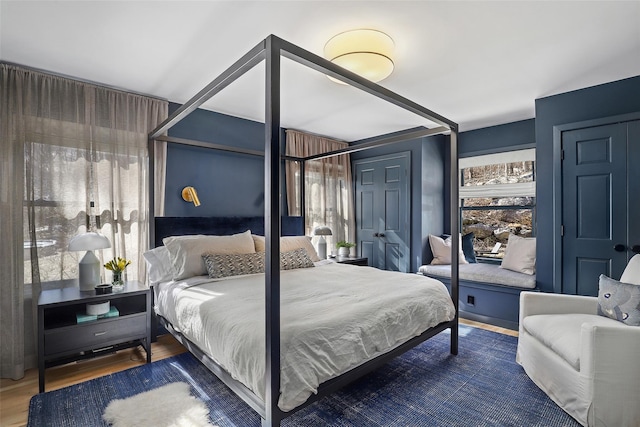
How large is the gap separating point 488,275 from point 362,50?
9.84 feet

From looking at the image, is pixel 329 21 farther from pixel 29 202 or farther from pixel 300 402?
pixel 29 202

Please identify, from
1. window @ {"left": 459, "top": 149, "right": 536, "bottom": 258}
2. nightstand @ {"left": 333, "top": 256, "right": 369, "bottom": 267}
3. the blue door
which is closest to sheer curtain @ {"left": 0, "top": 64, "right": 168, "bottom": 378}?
nightstand @ {"left": 333, "top": 256, "right": 369, "bottom": 267}

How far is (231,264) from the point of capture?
2.91m

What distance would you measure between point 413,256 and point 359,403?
3.01 meters

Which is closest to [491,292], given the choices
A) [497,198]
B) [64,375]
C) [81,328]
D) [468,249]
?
[468,249]

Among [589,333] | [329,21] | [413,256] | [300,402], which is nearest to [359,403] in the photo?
[300,402]

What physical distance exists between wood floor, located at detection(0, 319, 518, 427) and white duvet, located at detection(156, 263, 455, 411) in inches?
16.9

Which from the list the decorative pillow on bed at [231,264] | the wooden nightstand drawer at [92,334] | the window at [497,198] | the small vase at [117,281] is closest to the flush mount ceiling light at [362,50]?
the decorative pillow on bed at [231,264]

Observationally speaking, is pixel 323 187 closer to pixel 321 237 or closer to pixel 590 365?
pixel 321 237

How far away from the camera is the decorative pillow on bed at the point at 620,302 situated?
204 centimetres

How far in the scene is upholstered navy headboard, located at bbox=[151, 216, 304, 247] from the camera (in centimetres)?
327

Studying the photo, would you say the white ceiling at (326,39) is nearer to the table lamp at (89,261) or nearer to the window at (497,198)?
A: the window at (497,198)

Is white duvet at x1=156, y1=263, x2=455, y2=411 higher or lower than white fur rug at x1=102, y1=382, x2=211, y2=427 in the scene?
higher

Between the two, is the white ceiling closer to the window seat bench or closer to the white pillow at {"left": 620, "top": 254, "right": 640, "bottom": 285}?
the white pillow at {"left": 620, "top": 254, "right": 640, "bottom": 285}
